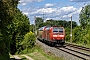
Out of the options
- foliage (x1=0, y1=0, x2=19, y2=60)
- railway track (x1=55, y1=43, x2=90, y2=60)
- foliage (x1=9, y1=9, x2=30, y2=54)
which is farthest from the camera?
foliage (x1=9, y1=9, x2=30, y2=54)

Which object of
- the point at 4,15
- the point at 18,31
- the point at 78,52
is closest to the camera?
the point at 4,15

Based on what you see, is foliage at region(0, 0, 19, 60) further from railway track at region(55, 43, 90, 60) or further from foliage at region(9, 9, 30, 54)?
foliage at region(9, 9, 30, 54)

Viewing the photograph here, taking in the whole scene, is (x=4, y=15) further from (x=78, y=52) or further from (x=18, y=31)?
(x=18, y=31)

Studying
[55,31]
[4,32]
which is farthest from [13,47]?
[4,32]

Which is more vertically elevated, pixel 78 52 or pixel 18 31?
pixel 18 31

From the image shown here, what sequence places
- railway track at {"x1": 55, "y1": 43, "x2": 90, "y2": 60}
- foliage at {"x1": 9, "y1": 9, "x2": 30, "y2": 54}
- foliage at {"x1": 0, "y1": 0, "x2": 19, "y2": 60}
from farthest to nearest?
1. foliage at {"x1": 9, "y1": 9, "x2": 30, "y2": 54}
2. railway track at {"x1": 55, "y1": 43, "x2": 90, "y2": 60}
3. foliage at {"x1": 0, "y1": 0, "x2": 19, "y2": 60}

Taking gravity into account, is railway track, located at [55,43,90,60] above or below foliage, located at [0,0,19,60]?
below

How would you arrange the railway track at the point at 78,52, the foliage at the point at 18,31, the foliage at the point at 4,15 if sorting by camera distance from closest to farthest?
the foliage at the point at 4,15 → the railway track at the point at 78,52 → the foliage at the point at 18,31

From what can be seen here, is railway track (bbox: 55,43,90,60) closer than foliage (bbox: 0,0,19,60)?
No

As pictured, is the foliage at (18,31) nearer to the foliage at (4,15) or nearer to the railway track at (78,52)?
the railway track at (78,52)

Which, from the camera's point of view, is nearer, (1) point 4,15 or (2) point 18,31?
(1) point 4,15

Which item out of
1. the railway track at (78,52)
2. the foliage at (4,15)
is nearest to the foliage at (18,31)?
the railway track at (78,52)

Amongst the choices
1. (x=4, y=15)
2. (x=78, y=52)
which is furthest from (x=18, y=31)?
(x=4, y=15)

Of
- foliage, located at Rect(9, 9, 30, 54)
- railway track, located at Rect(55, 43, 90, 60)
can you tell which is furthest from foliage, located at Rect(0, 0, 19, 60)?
foliage, located at Rect(9, 9, 30, 54)
